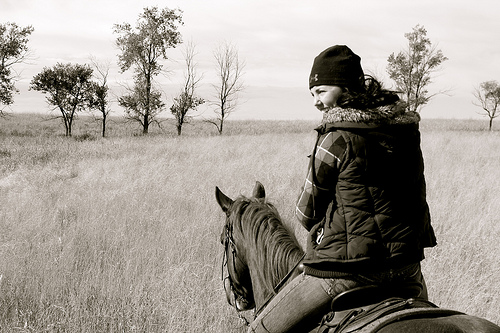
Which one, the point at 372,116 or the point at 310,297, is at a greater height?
the point at 372,116

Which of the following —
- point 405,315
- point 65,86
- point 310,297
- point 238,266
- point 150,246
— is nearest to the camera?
point 405,315

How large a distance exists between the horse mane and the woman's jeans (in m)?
0.34

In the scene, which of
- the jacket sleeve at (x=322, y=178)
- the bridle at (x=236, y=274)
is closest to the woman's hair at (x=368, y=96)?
the jacket sleeve at (x=322, y=178)

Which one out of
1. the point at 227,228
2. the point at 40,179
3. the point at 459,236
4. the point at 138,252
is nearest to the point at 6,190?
the point at 40,179

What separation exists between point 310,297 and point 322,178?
25.0 inches

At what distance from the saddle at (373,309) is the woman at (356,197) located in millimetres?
45

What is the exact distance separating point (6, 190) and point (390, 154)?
10.9m

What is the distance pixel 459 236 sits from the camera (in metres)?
6.73

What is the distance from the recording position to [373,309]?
2.06 meters

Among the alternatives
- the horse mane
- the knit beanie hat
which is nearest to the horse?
the horse mane

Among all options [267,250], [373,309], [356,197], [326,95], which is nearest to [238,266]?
[267,250]

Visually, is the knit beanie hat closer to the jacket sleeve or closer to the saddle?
the jacket sleeve

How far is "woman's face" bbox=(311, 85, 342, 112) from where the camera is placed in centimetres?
221

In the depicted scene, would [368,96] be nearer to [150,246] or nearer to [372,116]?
[372,116]
